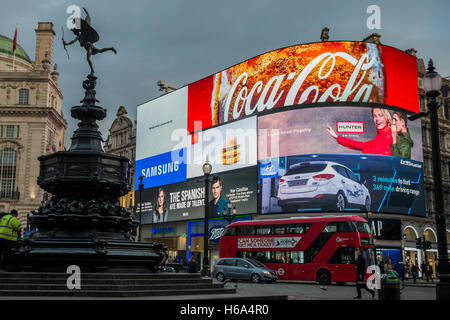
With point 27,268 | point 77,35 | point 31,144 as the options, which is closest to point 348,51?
point 77,35

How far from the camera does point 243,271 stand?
28797 mm

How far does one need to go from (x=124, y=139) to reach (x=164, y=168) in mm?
14398

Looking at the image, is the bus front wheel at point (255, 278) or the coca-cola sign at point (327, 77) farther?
the coca-cola sign at point (327, 77)

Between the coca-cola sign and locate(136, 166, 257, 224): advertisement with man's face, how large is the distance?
6.59m

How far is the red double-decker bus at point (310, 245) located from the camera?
28.5 meters

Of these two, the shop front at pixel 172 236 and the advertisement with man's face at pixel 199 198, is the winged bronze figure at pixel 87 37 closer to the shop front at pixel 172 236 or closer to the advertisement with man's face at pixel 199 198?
the advertisement with man's face at pixel 199 198

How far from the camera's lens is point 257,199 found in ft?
155

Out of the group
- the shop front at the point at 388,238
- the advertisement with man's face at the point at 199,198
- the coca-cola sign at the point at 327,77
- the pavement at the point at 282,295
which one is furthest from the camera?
the advertisement with man's face at the point at 199,198

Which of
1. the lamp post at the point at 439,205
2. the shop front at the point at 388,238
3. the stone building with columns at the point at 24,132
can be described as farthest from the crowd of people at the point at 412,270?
the stone building with columns at the point at 24,132

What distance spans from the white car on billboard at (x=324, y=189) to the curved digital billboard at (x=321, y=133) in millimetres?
86

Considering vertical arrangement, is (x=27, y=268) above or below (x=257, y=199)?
below

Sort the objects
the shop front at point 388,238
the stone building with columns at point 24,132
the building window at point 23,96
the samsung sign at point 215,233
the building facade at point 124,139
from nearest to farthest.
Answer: the shop front at point 388,238, the samsung sign at point 215,233, the stone building with columns at point 24,132, the building facade at point 124,139, the building window at point 23,96
